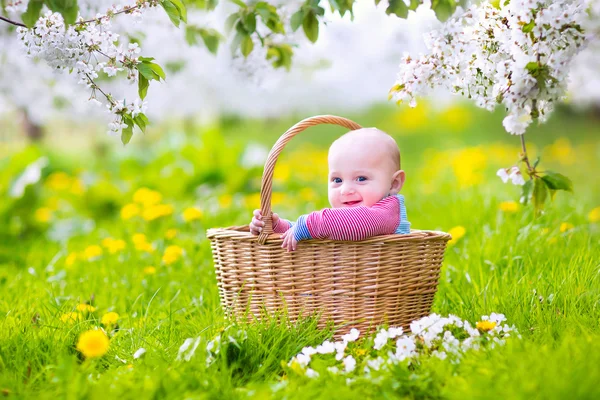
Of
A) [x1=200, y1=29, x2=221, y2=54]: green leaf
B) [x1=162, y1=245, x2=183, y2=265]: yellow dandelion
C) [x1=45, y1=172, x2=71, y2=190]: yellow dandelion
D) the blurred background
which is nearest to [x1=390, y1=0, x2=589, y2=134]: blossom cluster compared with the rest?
the blurred background

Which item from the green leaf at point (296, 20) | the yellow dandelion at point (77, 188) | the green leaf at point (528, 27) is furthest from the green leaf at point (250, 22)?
the yellow dandelion at point (77, 188)

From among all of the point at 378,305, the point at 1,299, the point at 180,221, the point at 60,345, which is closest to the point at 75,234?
the point at 180,221

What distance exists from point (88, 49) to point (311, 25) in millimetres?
723

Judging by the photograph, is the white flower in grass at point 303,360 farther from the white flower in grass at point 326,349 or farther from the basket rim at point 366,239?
the basket rim at point 366,239

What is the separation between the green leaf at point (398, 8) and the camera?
1.80m

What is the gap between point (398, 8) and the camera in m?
1.81

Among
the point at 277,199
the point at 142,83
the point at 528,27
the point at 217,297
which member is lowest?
the point at 277,199

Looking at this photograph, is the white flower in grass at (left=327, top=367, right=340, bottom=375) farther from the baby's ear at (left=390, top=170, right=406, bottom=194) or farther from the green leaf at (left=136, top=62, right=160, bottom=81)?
the green leaf at (left=136, top=62, right=160, bottom=81)

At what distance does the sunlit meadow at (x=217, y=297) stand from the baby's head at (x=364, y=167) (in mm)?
430

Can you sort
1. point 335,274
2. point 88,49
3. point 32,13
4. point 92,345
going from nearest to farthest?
1. point 92,345
2. point 32,13
3. point 88,49
4. point 335,274

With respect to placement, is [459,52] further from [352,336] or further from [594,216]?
[594,216]

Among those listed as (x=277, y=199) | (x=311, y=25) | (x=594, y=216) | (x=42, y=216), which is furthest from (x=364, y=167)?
(x=42, y=216)

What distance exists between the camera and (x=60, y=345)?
1.61 m

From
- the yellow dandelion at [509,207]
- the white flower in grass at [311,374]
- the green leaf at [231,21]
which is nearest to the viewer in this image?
the white flower in grass at [311,374]
